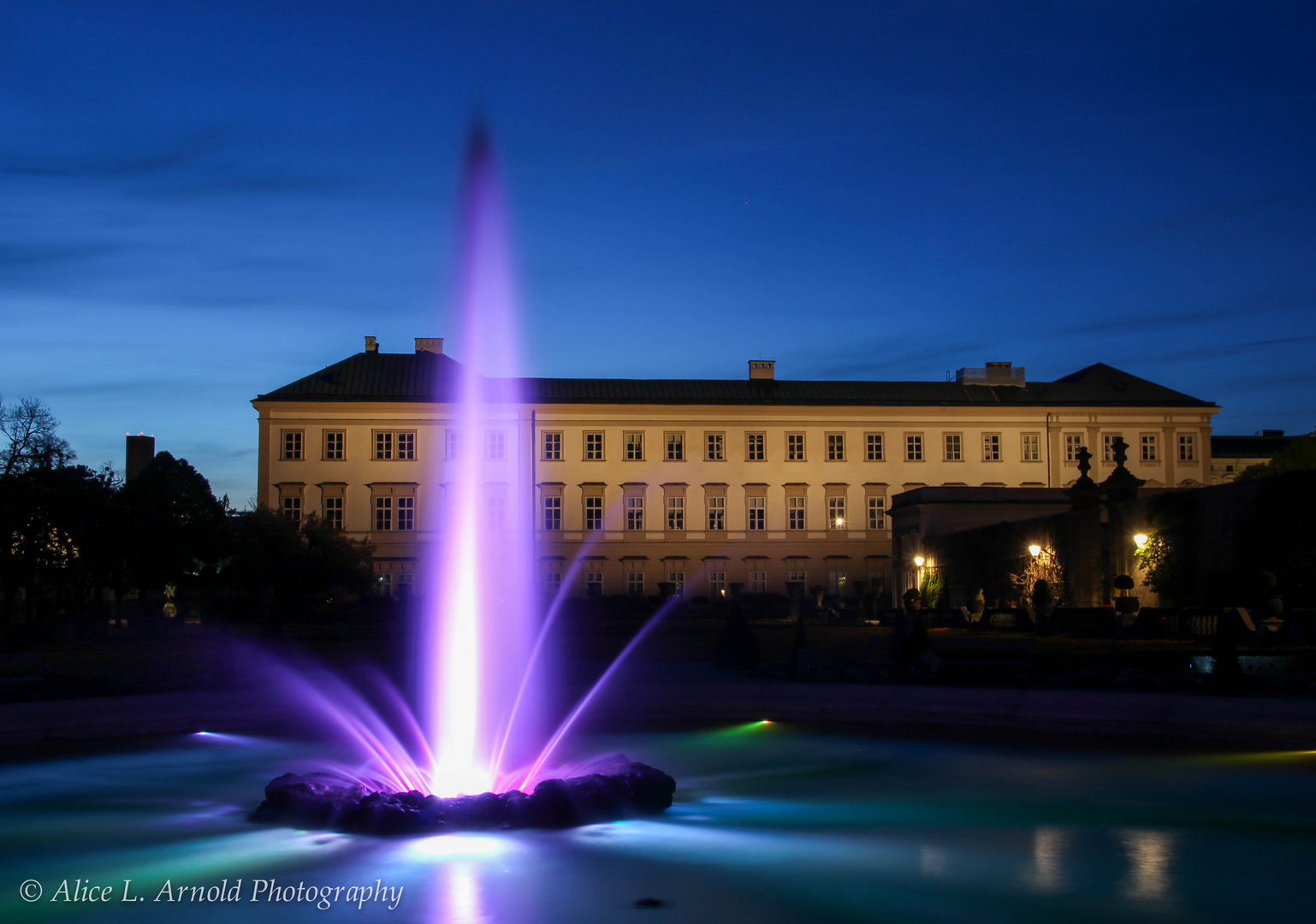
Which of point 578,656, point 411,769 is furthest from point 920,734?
point 578,656

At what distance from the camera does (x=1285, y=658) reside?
48.1 feet

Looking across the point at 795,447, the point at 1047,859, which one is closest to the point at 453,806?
the point at 1047,859

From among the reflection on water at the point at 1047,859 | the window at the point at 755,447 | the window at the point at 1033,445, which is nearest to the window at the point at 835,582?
the window at the point at 755,447

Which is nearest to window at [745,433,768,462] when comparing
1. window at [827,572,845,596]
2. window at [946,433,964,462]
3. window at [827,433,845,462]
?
window at [827,433,845,462]

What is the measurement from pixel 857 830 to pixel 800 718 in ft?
15.5

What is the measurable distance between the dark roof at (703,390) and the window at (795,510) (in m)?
5.28

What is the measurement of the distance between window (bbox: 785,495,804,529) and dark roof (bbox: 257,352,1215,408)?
5.28m

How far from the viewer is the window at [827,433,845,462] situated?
63844 millimetres

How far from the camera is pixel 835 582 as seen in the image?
203ft

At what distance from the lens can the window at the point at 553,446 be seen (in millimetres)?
63000

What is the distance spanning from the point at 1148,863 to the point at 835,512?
56.9 m

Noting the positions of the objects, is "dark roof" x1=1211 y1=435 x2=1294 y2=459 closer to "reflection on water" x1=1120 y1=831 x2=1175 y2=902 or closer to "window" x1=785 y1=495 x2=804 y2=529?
"window" x1=785 y1=495 x2=804 y2=529

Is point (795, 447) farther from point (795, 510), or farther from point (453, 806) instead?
point (453, 806)

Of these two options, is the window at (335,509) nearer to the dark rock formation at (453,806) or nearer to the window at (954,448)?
the window at (954,448)
